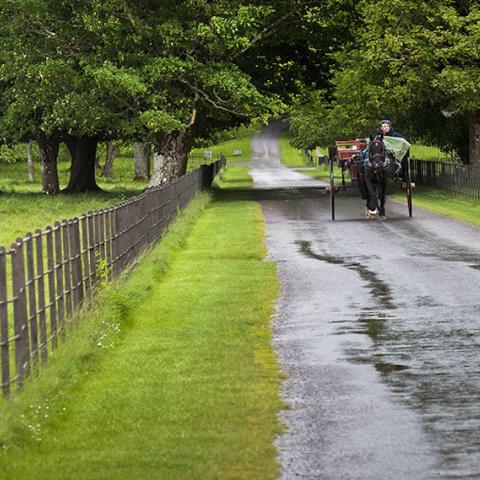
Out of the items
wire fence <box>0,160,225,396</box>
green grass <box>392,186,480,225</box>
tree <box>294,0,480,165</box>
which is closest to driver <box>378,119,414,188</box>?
green grass <box>392,186,480,225</box>

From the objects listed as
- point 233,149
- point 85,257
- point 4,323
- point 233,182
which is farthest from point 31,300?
point 233,149

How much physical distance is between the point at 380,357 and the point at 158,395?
96.6 inches

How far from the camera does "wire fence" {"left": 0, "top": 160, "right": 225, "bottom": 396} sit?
1020cm

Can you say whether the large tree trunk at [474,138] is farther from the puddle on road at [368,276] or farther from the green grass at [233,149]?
the green grass at [233,149]

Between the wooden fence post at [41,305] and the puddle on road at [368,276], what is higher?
the wooden fence post at [41,305]

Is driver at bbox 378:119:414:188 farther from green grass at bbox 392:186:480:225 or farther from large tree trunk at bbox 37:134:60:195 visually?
large tree trunk at bbox 37:134:60:195

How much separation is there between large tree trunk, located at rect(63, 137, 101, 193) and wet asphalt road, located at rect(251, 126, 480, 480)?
3700 centimetres

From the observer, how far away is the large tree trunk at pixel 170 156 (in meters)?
47.5

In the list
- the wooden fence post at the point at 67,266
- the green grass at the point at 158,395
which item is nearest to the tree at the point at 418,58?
the green grass at the point at 158,395

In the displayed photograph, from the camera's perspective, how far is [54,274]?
40.5 ft

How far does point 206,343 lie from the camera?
1270 centimetres

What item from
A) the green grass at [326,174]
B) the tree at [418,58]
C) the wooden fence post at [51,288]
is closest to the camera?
the wooden fence post at [51,288]

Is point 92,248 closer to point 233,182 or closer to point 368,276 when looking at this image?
point 368,276

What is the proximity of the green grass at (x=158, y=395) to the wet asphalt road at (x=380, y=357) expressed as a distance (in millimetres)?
260
